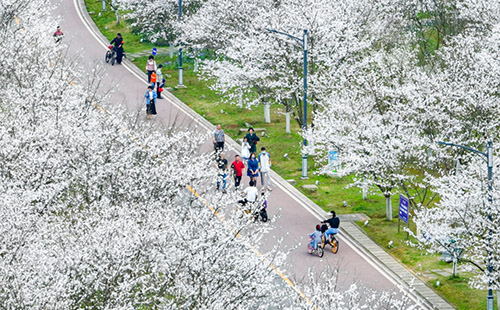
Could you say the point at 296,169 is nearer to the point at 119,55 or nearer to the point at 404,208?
the point at 404,208

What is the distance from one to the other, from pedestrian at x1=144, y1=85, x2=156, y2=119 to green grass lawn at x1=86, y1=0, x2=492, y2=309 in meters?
3.85

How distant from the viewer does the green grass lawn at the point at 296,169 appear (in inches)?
1248

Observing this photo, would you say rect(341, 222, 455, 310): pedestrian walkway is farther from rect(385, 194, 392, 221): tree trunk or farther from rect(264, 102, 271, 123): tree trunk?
rect(264, 102, 271, 123): tree trunk

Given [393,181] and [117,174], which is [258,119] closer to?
[393,181]

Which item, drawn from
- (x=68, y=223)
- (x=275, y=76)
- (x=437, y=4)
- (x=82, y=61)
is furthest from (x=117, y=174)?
(x=437, y=4)

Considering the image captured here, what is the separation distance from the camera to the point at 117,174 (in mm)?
28531

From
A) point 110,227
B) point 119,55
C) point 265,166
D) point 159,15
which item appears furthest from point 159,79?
point 110,227

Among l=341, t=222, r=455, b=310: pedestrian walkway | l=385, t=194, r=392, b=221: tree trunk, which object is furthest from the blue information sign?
l=385, t=194, r=392, b=221: tree trunk

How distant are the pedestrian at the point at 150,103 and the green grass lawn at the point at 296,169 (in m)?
3.85

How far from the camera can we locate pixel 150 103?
45812mm

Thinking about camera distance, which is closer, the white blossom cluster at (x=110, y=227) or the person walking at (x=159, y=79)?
the white blossom cluster at (x=110, y=227)

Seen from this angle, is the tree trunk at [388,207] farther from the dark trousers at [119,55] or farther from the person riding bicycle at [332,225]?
the dark trousers at [119,55]

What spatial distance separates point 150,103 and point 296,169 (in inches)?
322

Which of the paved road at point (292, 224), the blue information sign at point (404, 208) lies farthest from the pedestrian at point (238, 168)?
the blue information sign at point (404, 208)
